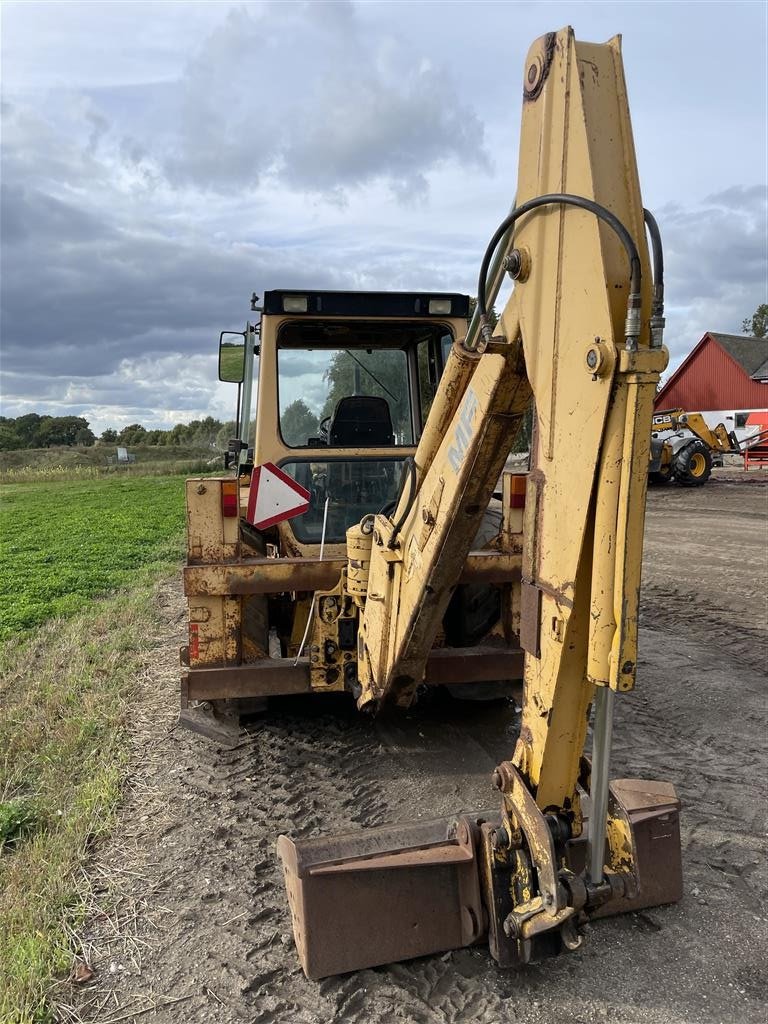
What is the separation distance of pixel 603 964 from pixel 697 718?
260 cm

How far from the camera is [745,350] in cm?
3594

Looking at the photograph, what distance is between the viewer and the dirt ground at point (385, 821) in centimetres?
254

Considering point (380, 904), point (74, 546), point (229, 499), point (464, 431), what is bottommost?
point (74, 546)

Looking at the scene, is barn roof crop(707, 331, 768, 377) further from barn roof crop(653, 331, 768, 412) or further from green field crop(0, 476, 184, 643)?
green field crop(0, 476, 184, 643)

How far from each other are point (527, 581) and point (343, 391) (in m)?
3.16

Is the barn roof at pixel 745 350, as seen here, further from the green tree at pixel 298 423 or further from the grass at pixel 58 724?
the green tree at pixel 298 423

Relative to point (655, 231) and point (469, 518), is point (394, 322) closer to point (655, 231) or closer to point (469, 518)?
point (469, 518)

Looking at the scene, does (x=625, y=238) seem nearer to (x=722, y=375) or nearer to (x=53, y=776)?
(x=53, y=776)

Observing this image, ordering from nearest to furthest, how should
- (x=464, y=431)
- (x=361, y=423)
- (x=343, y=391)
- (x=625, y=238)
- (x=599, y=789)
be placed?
(x=625, y=238), (x=599, y=789), (x=464, y=431), (x=361, y=423), (x=343, y=391)

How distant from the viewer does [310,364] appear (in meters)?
5.15

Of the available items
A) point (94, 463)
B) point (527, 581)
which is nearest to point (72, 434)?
point (94, 463)

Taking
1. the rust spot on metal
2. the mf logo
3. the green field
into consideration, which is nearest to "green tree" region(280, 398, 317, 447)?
the mf logo

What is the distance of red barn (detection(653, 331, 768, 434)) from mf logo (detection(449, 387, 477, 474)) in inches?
1309

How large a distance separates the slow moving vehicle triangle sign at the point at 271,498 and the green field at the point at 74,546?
4.45 metres
